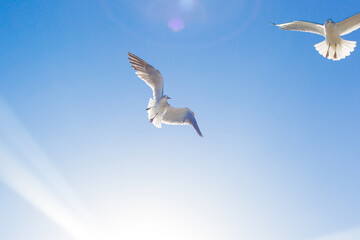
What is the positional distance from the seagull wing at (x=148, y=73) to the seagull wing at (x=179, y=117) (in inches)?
25.9

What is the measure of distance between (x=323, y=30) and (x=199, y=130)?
23.7ft

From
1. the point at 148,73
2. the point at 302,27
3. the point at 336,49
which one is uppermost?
the point at 302,27

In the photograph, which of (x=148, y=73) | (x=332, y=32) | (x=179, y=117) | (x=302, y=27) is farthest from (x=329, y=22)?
(x=148, y=73)

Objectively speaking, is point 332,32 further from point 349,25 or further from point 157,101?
point 157,101

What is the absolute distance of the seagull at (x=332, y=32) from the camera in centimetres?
1400

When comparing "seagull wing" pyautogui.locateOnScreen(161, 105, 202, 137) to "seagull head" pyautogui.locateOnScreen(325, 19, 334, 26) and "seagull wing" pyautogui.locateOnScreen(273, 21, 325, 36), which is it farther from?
"seagull head" pyautogui.locateOnScreen(325, 19, 334, 26)

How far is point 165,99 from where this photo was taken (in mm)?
12852

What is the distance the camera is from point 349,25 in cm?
1400

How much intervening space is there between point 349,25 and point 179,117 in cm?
773

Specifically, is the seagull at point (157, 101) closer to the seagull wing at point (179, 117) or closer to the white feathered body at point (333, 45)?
the seagull wing at point (179, 117)

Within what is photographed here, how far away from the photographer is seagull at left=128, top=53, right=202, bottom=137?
12859mm

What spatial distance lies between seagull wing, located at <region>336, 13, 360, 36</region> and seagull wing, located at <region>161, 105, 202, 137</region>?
7006mm

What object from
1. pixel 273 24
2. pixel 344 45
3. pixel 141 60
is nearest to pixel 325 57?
pixel 344 45

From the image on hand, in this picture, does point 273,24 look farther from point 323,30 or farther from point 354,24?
point 354,24
